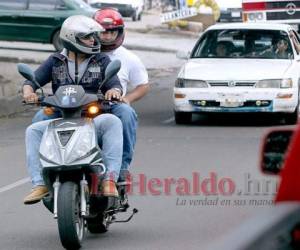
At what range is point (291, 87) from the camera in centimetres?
1554

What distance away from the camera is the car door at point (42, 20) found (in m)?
29.2

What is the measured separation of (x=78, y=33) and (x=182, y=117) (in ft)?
27.8

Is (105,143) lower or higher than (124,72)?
lower

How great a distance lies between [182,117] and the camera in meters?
16.0

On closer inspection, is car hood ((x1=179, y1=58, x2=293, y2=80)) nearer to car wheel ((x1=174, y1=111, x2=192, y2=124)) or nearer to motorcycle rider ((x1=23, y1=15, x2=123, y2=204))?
car wheel ((x1=174, y1=111, x2=192, y2=124))

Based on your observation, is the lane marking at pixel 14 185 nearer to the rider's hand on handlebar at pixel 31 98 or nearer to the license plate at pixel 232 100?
the rider's hand on handlebar at pixel 31 98

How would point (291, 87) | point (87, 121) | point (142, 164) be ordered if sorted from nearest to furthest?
point (87, 121), point (142, 164), point (291, 87)

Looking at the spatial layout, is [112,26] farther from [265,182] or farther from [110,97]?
[265,182]

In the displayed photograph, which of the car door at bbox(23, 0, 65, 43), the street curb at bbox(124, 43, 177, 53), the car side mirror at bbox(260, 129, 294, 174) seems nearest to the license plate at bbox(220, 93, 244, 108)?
the car side mirror at bbox(260, 129, 294, 174)

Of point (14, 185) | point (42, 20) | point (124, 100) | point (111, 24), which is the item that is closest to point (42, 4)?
point (42, 20)

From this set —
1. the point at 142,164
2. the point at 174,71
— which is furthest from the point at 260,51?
the point at 174,71

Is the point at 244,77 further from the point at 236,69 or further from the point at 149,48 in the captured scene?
the point at 149,48

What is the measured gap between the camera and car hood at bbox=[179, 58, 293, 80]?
50.9 feet

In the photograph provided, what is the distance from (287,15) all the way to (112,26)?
60.2ft
